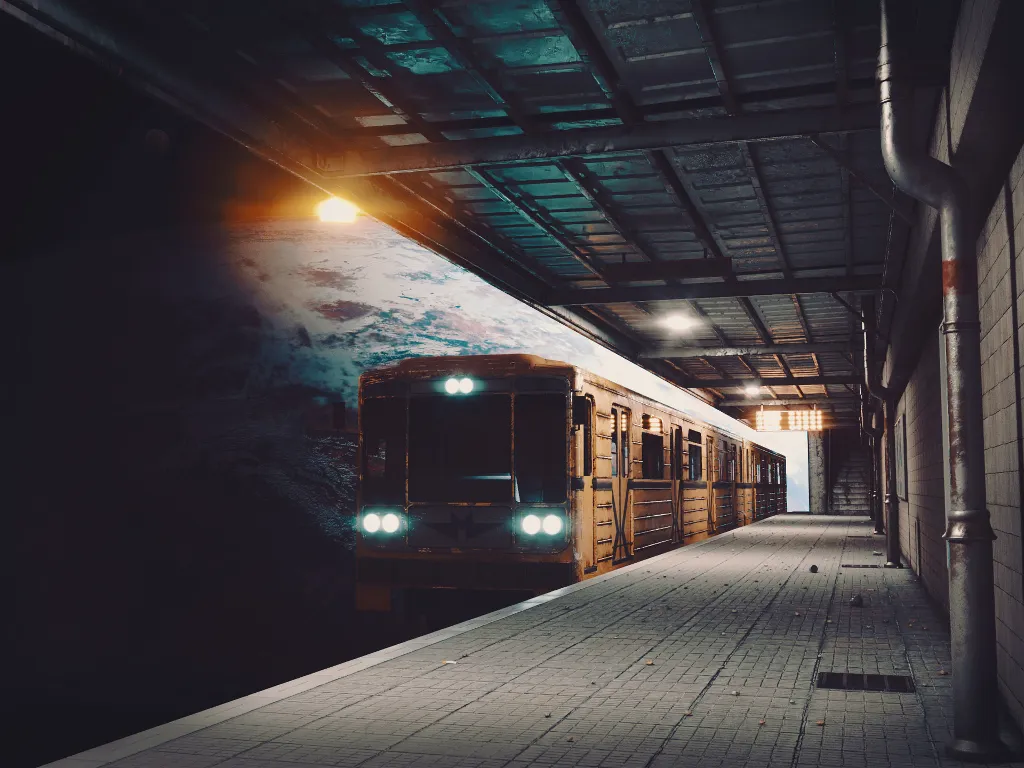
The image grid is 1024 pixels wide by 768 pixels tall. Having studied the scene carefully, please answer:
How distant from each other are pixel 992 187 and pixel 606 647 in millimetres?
4419

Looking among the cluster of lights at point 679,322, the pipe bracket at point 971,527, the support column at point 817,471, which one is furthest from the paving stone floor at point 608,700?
the support column at point 817,471

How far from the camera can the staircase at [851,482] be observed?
156 feet

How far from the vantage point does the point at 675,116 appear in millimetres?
8969

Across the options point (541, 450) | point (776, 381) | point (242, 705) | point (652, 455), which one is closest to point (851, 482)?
point (776, 381)

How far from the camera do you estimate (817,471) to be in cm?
4753

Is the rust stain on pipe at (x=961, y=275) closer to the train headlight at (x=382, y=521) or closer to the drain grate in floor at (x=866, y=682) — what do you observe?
the drain grate in floor at (x=866, y=682)

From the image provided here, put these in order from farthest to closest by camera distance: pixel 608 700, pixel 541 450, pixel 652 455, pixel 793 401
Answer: pixel 793 401, pixel 652 455, pixel 541 450, pixel 608 700

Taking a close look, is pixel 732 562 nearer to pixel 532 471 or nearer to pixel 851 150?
pixel 532 471

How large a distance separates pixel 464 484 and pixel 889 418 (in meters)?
12.4

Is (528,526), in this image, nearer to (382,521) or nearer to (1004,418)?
(382,521)

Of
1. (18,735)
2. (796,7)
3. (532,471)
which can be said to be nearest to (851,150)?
(796,7)

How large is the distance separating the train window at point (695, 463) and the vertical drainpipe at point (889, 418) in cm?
373

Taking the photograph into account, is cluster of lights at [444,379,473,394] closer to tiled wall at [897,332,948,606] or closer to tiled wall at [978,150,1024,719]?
tiled wall at [897,332,948,606]

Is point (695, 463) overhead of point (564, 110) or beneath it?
beneath
